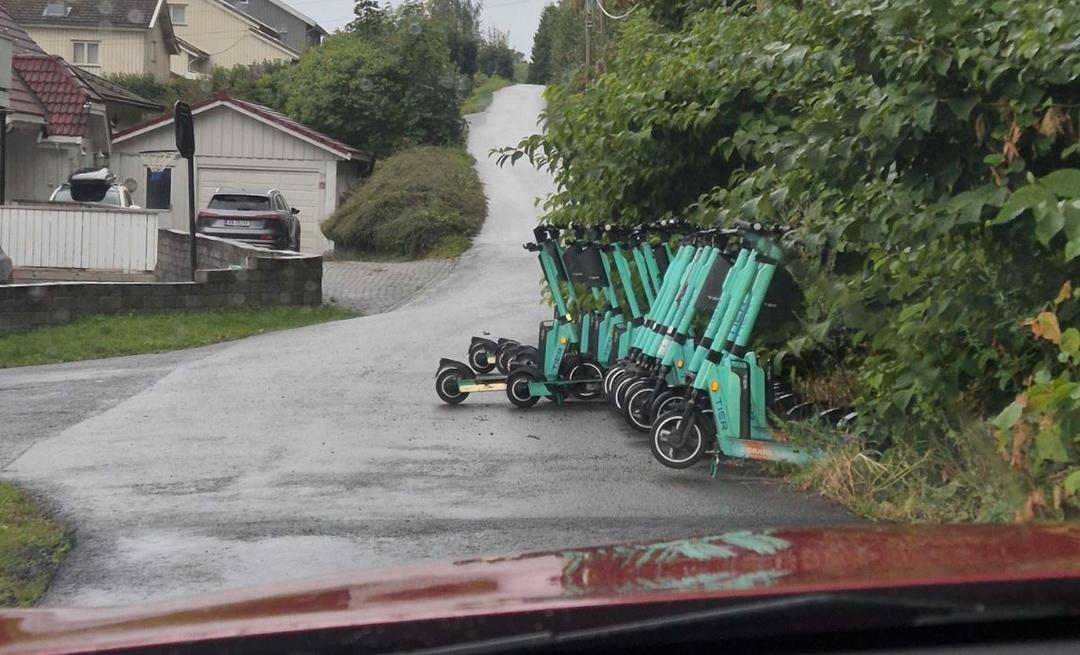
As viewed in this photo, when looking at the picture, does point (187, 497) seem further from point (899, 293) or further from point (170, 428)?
point (899, 293)

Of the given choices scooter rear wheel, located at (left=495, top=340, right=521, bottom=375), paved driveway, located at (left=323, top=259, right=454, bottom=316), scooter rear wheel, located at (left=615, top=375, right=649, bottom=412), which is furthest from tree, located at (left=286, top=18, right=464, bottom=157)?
scooter rear wheel, located at (left=615, top=375, right=649, bottom=412)

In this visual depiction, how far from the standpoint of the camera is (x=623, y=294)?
11117 millimetres

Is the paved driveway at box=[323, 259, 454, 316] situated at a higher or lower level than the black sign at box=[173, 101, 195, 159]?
lower

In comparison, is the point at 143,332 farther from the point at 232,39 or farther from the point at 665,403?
the point at 232,39

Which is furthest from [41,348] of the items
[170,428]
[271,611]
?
[271,611]

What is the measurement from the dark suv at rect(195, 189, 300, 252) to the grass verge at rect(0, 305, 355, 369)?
9530mm

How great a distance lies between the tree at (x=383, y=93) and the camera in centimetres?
4172

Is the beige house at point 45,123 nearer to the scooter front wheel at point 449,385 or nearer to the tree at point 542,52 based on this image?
the scooter front wheel at point 449,385

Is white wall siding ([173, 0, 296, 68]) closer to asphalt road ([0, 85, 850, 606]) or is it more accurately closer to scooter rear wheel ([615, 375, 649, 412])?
asphalt road ([0, 85, 850, 606])

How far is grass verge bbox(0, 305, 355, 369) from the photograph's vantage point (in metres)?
16.2

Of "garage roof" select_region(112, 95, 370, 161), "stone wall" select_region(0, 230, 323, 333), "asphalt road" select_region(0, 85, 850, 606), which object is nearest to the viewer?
"asphalt road" select_region(0, 85, 850, 606)

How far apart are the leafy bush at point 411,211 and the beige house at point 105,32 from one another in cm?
2124

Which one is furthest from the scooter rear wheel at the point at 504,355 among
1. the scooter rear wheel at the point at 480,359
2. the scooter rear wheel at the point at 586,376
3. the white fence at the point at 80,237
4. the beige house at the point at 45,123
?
the beige house at the point at 45,123

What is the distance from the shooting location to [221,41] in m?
67.6
